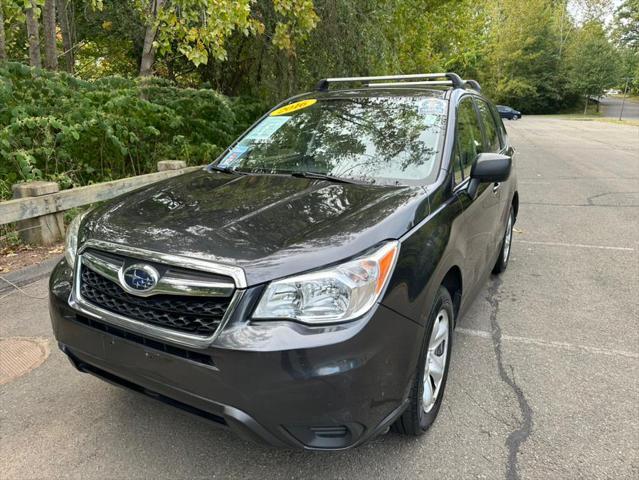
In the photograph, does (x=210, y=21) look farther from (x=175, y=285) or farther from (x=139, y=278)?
(x=175, y=285)

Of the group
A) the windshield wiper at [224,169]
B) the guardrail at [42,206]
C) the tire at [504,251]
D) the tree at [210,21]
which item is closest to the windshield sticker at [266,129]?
the windshield wiper at [224,169]

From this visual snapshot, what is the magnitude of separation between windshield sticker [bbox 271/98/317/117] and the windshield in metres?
0.01

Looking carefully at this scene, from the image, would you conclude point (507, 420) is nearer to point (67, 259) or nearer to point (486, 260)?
point (486, 260)

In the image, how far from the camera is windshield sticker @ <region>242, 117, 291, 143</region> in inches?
139

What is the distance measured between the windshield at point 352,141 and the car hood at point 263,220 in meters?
0.23

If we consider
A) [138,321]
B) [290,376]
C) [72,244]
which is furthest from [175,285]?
[72,244]

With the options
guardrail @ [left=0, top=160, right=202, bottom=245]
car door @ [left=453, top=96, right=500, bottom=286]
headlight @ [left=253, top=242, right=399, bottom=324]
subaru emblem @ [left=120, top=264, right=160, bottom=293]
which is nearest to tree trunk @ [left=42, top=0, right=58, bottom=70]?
guardrail @ [left=0, top=160, right=202, bottom=245]

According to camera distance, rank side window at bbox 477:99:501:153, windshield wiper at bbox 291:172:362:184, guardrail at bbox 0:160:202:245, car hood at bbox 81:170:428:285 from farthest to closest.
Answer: guardrail at bbox 0:160:202:245, side window at bbox 477:99:501:153, windshield wiper at bbox 291:172:362:184, car hood at bbox 81:170:428:285

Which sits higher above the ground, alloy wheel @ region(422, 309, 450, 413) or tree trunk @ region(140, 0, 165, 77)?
tree trunk @ region(140, 0, 165, 77)

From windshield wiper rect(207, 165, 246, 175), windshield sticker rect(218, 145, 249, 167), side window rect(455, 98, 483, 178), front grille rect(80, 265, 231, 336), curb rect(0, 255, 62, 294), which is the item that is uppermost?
side window rect(455, 98, 483, 178)

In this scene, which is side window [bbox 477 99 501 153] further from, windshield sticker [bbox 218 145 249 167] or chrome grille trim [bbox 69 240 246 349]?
chrome grille trim [bbox 69 240 246 349]

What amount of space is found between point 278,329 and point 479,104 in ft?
10.1

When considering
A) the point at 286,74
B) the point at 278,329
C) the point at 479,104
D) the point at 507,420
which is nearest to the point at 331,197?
the point at 278,329


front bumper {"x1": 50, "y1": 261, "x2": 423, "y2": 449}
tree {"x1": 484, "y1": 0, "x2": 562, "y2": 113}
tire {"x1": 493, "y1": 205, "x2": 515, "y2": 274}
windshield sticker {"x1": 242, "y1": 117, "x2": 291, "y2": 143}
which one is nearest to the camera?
front bumper {"x1": 50, "y1": 261, "x2": 423, "y2": 449}
